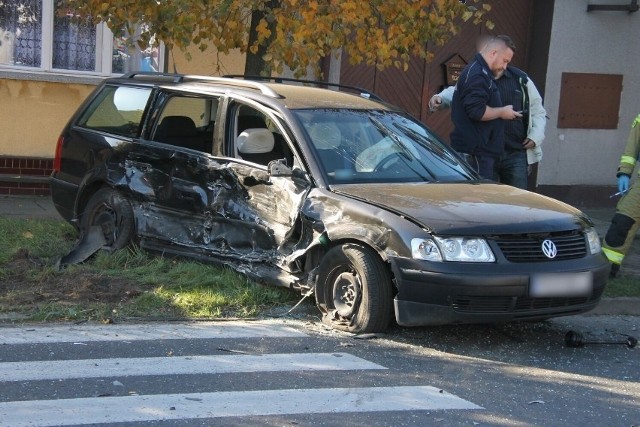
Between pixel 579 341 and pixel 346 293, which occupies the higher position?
pixel 346 293

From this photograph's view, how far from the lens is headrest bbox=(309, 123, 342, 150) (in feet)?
24.3

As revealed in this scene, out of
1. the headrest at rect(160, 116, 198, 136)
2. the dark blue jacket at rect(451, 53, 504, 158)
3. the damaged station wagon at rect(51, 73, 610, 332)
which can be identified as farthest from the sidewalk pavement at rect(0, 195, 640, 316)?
the headrest at rect(160, 116, 198, 136)

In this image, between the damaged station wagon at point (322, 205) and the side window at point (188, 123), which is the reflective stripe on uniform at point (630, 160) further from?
the side window at point (188, 123)

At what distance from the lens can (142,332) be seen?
22.2 feet

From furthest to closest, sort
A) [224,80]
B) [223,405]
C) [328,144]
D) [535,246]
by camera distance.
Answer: [224,80], [328,144], [535,246], [223,405]

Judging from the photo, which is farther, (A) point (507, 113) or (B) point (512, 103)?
(B) point (512, 103)

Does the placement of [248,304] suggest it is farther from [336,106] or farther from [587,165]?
[587,165]

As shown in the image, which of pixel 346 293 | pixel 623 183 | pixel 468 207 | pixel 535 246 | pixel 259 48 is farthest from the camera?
pixel 259 48

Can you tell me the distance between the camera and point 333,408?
5.31 metres

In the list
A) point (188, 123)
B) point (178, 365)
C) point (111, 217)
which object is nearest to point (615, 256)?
point (188, 123)

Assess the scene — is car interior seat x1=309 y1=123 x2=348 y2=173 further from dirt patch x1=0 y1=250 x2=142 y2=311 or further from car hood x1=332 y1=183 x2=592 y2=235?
dirt patch x1=0 y1=250 x2=142 y2=311

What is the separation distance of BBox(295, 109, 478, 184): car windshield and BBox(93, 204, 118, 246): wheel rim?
2.00 metres

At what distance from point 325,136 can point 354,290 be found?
1335 mm

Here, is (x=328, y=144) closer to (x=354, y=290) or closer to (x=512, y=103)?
(x=354, y=290)
